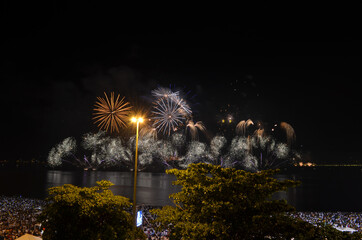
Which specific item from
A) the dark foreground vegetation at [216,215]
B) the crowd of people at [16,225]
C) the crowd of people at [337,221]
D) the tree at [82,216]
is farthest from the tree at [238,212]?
the crowd of people at [337,221]

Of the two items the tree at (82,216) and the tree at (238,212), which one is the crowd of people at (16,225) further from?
the tree at (238,212)

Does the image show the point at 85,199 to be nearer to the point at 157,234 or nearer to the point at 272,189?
the point at 272,189

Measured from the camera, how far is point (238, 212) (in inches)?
330

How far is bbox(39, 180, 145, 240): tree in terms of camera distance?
8.34 m

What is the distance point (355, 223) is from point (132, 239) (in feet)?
104

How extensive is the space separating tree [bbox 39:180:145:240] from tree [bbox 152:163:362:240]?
5.95ft

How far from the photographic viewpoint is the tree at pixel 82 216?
8.34 metres

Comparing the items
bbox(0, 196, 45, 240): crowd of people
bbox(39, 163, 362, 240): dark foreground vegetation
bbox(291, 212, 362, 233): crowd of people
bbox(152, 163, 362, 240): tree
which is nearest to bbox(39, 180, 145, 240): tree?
bbox(39, 163, 362, 240): dark foreground vegetation

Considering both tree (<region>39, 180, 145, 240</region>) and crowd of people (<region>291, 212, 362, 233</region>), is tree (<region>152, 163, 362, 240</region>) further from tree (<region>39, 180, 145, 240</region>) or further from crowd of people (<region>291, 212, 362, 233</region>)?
crowd of people (<region>291, 212, 362, 233</region>)

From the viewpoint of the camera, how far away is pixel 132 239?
935 centimetres

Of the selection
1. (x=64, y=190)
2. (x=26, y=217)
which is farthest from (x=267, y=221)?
(x=26, y=217)

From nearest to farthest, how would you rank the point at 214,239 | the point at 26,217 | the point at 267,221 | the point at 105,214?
the point at 267,221 < the point at 214,239 < the point at 105,214 < the point at 26,217

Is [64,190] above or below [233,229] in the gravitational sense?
above

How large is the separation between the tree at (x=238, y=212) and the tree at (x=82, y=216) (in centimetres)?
181
